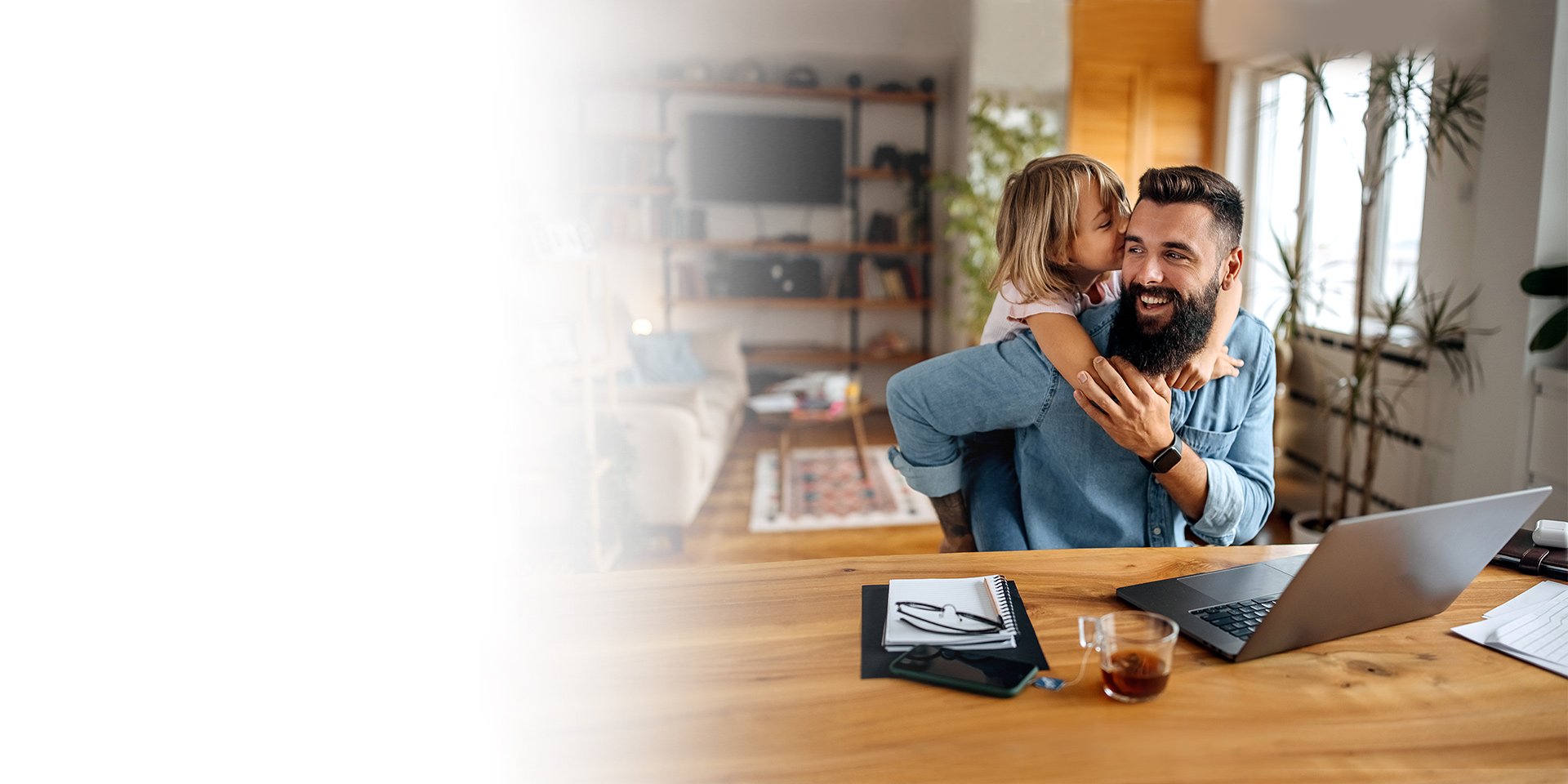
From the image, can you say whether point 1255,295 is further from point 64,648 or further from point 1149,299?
point 64,648

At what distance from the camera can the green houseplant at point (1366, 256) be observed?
7.76 ft

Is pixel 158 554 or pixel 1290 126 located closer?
pixel 158 554

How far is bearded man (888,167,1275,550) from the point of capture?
39.1 inches

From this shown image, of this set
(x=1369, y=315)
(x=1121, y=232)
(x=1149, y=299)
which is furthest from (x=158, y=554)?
(x=1369, y=315)

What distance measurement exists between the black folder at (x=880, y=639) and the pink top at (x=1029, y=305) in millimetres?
385

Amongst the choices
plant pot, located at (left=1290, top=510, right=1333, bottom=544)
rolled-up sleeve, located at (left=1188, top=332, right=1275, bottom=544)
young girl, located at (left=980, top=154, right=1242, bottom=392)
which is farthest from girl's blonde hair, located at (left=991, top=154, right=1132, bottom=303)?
plant pot, located at (left=1290, top=510, right=1333, bottom=544)

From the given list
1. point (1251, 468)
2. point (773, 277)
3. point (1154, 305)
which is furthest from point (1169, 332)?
point (773, 277)

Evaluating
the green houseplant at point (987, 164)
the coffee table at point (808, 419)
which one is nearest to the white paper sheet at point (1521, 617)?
the coffee table at point (808, 419)

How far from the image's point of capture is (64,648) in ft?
0.79

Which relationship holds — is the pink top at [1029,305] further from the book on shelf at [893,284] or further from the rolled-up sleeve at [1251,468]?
the book on shelf at [893,284]

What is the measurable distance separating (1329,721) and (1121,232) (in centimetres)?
67

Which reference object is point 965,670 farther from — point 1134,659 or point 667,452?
point 667,452

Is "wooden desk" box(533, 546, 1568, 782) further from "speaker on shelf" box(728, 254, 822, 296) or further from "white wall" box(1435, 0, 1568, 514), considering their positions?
"speaker on shelf" box(728, 254, 822, 296)

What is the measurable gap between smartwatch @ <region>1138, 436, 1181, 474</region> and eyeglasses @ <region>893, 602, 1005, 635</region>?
1.15ft
